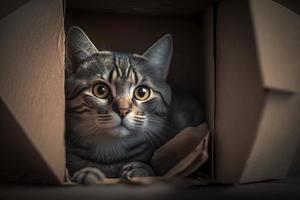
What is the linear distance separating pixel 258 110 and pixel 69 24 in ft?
2.05

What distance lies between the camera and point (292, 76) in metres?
0.90

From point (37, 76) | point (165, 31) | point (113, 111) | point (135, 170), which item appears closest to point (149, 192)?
point (135, 170)

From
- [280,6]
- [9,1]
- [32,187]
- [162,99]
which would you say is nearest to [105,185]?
[32,187]

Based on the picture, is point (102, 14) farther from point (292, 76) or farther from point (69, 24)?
point (292, 76)

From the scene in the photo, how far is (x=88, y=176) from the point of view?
3.21 feet

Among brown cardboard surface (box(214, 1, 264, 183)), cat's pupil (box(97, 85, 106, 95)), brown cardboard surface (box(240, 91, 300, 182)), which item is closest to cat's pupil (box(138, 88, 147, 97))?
cat's pupil (box(97, 85, 106, 95))

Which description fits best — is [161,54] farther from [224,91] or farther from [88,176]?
[88,176]

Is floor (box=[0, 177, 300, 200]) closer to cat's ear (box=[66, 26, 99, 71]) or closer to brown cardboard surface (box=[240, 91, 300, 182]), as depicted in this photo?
Result: brown cardboard surface (box=[240, 91, 300, 182])

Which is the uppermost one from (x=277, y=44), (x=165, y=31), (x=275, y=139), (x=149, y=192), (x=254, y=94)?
(x=165, y=31)

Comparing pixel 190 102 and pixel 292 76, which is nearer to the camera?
pixel 292 76

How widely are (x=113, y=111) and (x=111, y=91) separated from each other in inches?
2.5

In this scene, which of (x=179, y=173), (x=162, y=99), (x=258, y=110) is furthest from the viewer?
(x=162, y=99)

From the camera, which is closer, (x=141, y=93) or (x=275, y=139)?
(x=275, y=139)

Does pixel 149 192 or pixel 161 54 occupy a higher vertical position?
pixel 161 54
